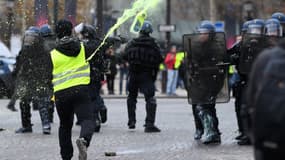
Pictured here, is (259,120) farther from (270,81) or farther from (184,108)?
(184,108)

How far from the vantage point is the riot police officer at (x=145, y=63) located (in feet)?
42.8

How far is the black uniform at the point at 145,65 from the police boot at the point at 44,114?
1443mm

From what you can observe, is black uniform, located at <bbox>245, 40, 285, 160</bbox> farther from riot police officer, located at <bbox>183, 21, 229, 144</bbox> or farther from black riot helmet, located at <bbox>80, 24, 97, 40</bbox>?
black riot helmet, located at <bbox>80, 24, 97, 40</bbox>

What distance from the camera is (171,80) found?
26.9m

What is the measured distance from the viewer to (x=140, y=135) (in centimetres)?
1241

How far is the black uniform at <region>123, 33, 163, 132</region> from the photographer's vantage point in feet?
42.8

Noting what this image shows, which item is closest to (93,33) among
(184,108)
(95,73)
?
(95,73)

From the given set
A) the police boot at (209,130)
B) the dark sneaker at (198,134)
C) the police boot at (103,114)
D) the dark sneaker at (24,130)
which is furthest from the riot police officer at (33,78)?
the police boot at (209,130)

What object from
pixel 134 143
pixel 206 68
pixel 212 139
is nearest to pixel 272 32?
pixel 206 68

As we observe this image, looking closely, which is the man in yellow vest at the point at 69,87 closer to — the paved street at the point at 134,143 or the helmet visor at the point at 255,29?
the paved street at the point at 134,143

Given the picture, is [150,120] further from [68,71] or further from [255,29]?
[68,71]

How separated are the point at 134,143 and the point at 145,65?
2.15m

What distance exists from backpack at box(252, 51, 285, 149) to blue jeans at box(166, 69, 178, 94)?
2210cm

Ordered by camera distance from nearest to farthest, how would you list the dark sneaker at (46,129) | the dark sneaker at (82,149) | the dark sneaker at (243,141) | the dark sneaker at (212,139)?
the dark sneaker at (82,149) < the dark sneaker at (243,141) < the dark sneaker at (212,139) < the dark sneaker at (46,129)
